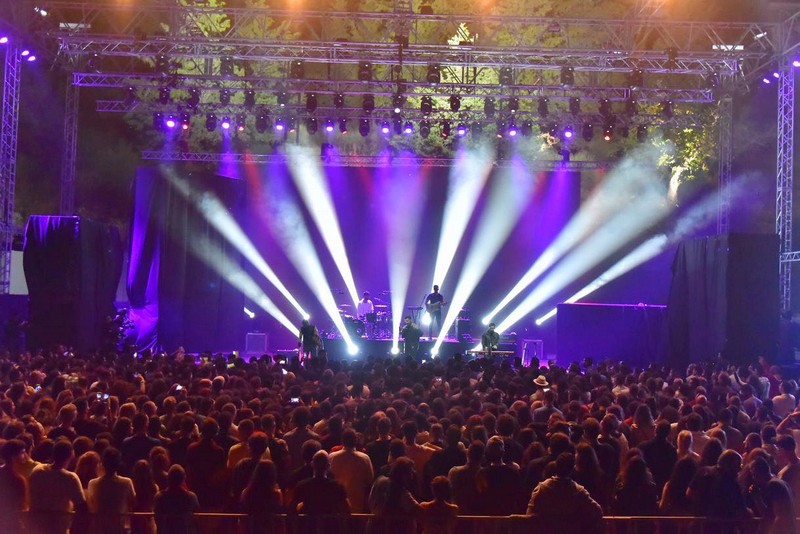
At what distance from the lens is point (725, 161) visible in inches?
874

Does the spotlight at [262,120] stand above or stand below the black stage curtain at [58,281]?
above

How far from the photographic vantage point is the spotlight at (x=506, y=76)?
21.0m

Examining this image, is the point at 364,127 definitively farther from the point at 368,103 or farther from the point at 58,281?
the point at 58,281

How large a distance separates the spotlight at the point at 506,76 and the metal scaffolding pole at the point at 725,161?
5.44 m

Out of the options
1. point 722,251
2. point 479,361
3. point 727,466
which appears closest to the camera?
point 727,466

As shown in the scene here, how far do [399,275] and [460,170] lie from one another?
149 inches

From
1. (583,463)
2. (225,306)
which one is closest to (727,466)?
(583,463)

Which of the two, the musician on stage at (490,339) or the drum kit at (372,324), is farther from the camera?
the drum kit at (372,324)

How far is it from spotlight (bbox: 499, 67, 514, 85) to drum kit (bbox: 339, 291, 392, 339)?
7097 mm

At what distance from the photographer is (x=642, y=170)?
2986cm

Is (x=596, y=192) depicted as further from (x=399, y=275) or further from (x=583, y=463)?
(x=583, y=463)

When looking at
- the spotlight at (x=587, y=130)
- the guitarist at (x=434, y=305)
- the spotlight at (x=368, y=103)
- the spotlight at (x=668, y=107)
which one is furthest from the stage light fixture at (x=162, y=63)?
the spotlight at (x=668, y=107)

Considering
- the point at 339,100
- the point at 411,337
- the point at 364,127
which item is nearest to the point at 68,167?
the point at 339,100

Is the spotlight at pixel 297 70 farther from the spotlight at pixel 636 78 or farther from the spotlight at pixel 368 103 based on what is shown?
the spotlight at pixel 636 78
